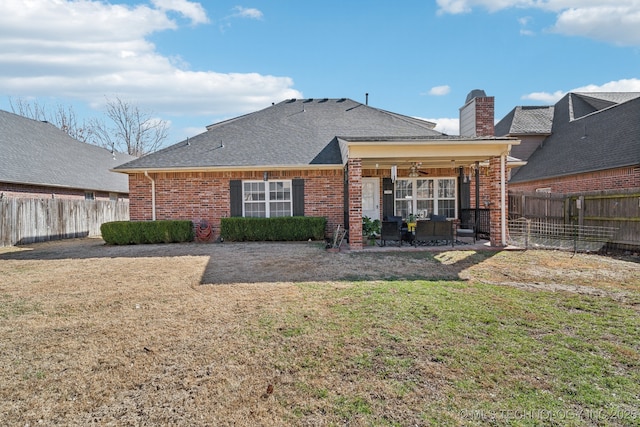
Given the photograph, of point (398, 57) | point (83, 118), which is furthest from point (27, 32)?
point (83, 118)

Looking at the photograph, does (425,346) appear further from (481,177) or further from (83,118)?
(83,118)

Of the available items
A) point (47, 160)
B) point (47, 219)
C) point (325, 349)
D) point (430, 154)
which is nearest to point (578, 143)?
point (430, 154)

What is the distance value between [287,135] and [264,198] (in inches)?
125

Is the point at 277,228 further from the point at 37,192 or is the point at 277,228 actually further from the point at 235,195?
the point at 37,192

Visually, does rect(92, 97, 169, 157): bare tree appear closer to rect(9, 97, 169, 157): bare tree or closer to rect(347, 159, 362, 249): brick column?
rect(9, 97, 169, 157): bare tree

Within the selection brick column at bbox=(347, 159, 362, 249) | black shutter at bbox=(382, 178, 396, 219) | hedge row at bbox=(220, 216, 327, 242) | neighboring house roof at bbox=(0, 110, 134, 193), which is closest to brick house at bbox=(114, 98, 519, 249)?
black shutter at bbox=(382, 178, 396, 219)

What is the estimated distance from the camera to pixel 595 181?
14.3 metres

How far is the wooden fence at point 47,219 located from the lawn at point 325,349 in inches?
357

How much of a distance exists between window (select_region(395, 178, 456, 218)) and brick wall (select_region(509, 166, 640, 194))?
588 centimetres

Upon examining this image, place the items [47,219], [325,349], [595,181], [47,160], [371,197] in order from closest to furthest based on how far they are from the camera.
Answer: [325,349] → [371,197] → [595,181] → [47,219] → [47,160]

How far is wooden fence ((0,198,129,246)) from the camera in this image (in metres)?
13.5

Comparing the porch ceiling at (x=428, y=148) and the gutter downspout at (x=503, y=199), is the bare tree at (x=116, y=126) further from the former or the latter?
the gutter downspout at (x=503, y=199)

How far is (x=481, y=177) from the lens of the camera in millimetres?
13727

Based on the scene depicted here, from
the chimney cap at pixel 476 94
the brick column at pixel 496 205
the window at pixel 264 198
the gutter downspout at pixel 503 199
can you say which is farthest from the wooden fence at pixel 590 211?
the window at pixel 264 198
